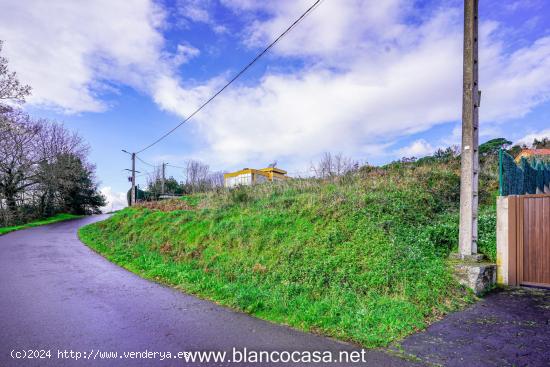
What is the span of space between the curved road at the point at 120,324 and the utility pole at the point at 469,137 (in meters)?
3.90

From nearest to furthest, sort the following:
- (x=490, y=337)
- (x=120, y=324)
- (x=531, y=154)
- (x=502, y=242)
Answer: (x=490, y=337), (x=120, y=324), (x=502, y=242), (x=531, y=154)

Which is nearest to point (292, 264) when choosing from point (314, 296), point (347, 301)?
point (314, 296)

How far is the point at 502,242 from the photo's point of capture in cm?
644

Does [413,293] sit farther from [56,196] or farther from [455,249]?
[56,196]

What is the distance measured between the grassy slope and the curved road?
0.45 metres

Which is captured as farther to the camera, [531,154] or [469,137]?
[531,154]

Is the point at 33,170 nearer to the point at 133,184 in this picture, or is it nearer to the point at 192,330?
the point at 133,184

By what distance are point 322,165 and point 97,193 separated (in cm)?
3634

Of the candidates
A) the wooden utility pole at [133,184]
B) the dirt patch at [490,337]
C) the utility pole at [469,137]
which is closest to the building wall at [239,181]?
the wooden utility pole at [133,184]

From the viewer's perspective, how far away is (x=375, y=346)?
3902 mm

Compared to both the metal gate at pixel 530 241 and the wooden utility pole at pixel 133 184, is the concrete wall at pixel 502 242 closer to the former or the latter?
the metal gate at pixel 530 241

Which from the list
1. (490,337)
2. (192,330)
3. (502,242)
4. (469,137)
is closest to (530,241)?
(502,242)

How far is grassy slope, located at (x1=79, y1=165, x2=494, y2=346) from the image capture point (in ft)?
16.4

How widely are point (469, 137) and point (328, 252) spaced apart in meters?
3.85
